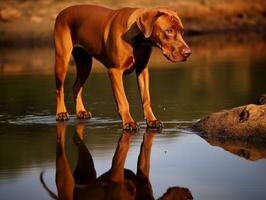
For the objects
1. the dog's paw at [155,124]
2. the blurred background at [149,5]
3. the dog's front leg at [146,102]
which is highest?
the dog's front leg at [146,102]

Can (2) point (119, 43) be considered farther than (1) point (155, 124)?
No

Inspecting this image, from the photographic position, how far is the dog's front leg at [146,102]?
10905mm

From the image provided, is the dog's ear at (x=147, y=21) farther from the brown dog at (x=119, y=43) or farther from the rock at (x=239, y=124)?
the rock at (x=239, y=124)

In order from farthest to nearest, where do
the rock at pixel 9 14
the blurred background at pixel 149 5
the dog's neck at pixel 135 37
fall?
the rock at pixel 9 14
the blurred background at pixel 149 5
the dog's neck at pixel 135 37

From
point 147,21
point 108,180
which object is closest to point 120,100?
point 147,21

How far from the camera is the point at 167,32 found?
33.5 ft

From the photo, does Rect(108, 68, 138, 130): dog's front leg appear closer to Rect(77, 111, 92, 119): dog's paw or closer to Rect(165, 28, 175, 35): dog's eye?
Rect(165, 28, 175, 35): dog's eye

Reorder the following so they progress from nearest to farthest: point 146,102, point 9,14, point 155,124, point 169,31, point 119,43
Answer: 1. point 169,31
2. point 119,43
3. point 155,124
4. point 146,102
5. point 9,14

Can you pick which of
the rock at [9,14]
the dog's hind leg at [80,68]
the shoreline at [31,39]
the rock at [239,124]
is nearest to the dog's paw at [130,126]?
the rock at [239,124]

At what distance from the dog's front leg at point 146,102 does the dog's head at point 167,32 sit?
3.26ft

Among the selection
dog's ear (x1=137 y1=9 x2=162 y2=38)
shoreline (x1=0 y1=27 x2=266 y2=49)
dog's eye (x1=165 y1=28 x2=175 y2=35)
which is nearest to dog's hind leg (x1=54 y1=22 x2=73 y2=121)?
dog's ear (x1=137 y1=9 x2=162 y2=38)

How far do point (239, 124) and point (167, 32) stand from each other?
1.44m

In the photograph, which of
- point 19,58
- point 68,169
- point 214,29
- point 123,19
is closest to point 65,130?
point 123,19

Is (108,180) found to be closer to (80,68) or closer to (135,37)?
(135,37)
